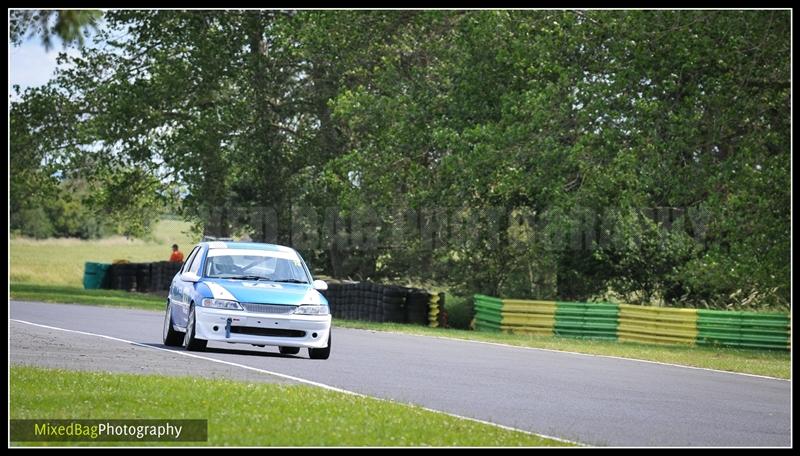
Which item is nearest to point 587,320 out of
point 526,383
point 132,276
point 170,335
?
point 170,335

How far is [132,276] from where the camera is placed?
5353 centimetres

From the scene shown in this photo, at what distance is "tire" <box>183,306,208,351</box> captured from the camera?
794 inches

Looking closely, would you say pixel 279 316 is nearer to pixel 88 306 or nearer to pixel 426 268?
pixel 88 306

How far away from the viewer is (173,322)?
70.2 ft

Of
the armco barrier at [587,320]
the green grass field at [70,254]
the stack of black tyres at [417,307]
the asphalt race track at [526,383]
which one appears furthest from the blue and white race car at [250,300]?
the green grass field at [70,254]

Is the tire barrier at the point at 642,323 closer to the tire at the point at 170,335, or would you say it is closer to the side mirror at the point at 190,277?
the tire at the point at 170,335

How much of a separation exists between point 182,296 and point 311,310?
200 cm

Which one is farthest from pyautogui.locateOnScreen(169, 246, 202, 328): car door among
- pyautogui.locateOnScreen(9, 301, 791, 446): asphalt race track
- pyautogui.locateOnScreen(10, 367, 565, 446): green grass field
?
pyautogui.locateOnScreen(10, 367, 565, 446): green grass field

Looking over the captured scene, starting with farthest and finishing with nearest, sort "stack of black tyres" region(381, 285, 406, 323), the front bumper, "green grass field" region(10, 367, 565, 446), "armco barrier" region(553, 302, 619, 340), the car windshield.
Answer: "stack of black tyres" region(381, 285, 406, 323)
"armco barrier" region(553, 302, 619, 340)
the car windshield
the front bumper
"green grass field" region(10, 367, 565, 446)

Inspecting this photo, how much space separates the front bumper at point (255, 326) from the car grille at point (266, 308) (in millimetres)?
56

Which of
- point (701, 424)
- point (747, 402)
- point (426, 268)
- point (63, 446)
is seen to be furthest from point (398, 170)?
point (63, 446)

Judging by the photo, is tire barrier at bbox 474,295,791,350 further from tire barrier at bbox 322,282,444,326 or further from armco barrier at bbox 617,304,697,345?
tire barrier at bbox 322,282,444,326

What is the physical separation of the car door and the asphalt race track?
2.24 ft

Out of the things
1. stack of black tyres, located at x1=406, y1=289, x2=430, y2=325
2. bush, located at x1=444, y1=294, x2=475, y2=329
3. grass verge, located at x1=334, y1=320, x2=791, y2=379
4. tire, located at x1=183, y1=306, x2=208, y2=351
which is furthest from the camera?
bush, located at x1=444, y1=294, x2=475, y2=329
